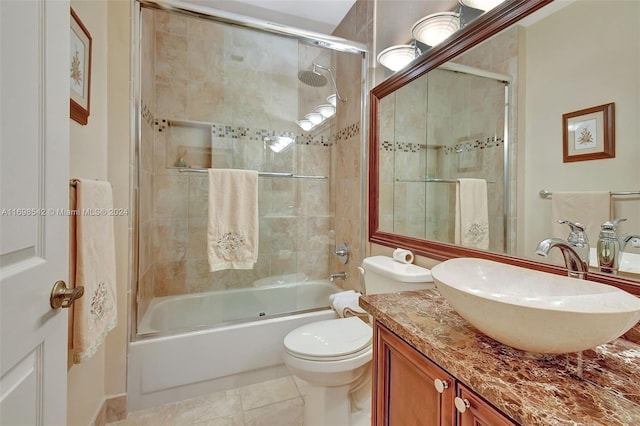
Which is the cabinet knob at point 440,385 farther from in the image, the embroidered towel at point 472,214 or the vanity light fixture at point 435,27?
the vanity light fixture at point 435,27

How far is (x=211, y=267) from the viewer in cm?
185

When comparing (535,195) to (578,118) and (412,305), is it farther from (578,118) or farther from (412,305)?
(412,305)

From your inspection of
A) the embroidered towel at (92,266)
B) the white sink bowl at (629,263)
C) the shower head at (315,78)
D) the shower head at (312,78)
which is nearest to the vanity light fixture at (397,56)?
the shower head at (315,78)

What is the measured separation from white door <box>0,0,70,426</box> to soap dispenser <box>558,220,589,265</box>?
132cm

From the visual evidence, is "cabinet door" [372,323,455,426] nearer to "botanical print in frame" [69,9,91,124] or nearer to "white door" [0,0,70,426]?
"white door" [0,0,70,426]

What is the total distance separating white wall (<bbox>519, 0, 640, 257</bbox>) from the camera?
2.32ft

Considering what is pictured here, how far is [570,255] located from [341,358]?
3.16ft

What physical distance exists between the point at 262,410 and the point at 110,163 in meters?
1.60

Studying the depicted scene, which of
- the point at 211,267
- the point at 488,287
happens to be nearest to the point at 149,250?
the point at 211,267

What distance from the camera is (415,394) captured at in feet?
2.25

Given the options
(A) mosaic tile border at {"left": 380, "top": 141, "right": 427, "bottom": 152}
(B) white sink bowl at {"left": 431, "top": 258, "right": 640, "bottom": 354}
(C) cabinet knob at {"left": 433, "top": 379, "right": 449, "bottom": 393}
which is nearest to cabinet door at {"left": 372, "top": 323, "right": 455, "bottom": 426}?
(C) cabinet knob at {"left": 433, "top": 379, "right": 449, "bottom": 393}

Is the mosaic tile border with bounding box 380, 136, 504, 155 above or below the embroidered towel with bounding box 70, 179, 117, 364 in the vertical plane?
above

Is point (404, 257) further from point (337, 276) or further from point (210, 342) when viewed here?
point (210, 342)

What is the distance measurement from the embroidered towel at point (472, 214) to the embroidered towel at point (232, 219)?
4.19ft
